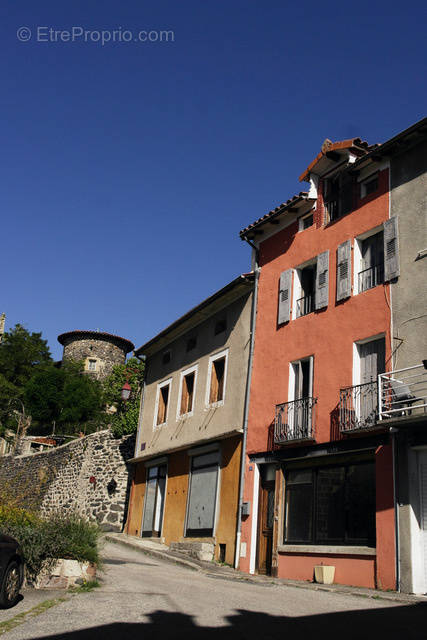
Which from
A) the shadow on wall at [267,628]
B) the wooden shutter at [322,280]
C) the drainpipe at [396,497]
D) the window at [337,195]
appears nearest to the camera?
the shadow on wall at [267,628]

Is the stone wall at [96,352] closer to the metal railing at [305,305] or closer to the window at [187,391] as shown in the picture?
A: the window at [187,391]

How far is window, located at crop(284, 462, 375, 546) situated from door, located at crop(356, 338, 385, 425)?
41.5 inches

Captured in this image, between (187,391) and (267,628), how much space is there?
14499 millimetres

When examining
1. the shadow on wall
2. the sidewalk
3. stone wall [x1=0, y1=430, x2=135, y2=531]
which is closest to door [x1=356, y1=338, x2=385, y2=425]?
the sidewalk

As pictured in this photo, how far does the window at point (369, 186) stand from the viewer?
1503 cm

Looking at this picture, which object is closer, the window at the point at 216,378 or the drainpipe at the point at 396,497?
the drainpipe at the point at 396,497

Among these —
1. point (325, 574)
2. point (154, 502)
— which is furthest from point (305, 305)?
point (154, 502)

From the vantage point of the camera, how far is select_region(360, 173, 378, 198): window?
49.3 feet

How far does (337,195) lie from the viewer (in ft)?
53.0

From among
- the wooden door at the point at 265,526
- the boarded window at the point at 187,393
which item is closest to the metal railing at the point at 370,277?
the wooden door at the point at 265,526

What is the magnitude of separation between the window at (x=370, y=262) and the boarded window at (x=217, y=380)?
586cm

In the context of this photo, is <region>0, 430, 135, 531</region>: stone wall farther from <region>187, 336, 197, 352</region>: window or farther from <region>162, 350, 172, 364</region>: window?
<region>187, 336, 197, 352</region>: window

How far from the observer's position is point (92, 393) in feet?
133

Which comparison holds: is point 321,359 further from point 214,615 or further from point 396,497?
point 214,615
